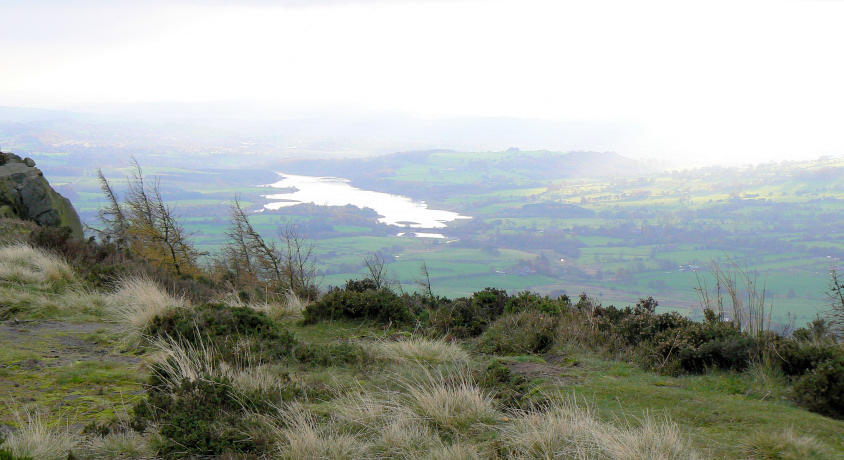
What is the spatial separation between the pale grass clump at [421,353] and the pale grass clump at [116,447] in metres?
2.66

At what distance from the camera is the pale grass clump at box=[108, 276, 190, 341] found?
645 cm

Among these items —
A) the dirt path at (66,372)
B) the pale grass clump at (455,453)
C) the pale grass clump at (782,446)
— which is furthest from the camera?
the dirt path at (66,372)

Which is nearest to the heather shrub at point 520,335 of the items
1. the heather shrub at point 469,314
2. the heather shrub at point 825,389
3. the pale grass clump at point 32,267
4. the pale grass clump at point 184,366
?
the heather shrub at point 469,314

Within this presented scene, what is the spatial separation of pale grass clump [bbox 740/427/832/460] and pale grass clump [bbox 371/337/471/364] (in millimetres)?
2853

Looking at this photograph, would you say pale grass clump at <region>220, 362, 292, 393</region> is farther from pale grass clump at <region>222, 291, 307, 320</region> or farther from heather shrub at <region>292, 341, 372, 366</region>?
pale grass clump at <region>222, 291, 307, 320</region>

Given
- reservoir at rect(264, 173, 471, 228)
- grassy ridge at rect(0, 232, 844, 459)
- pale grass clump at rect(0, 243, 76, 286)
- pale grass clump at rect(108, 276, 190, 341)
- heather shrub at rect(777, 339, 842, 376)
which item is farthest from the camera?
reservoir at rect(264, 173, 471, 228)

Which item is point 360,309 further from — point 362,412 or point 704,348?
point 704,348

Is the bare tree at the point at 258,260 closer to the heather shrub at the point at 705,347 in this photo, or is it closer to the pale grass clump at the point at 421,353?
the pale grass clump at the point at 421,353

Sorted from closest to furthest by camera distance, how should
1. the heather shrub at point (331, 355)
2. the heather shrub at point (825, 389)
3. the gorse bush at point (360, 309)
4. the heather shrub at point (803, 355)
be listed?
1. the heather shrub at point (825, 389)
2. the heather shrub at point (803, 355)
3. the heather shrub at point (331, 355)
4. the gorse bush at point (360, 309)

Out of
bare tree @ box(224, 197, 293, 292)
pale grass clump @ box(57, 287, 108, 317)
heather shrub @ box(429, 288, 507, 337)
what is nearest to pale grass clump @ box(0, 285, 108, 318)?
pale grass clump @ box(57, 287, 108, 317)

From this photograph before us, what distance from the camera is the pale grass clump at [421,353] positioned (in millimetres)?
5746

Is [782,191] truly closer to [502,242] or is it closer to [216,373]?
[502,242]

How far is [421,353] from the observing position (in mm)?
5848

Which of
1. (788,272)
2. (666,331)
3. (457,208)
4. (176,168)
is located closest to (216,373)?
(666,331)
